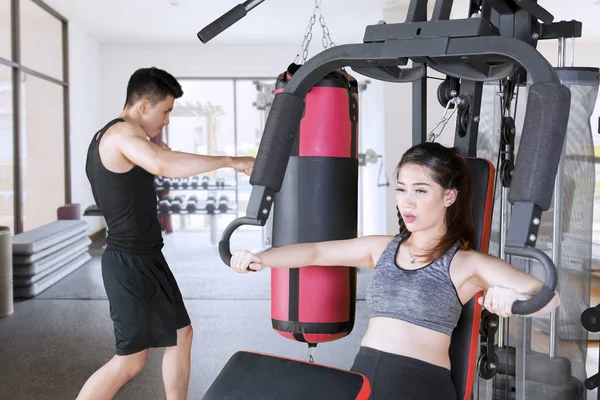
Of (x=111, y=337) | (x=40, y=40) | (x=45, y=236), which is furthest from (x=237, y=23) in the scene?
(x=111, y=337)

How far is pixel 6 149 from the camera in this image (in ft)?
18.7

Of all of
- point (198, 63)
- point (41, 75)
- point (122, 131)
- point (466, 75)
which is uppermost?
point (198, 63)

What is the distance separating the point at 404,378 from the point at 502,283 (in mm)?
324

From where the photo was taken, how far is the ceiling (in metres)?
6.16

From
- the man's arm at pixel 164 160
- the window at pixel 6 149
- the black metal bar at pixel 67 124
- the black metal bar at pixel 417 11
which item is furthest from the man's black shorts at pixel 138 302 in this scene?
the black metal bar at pixel 67 124

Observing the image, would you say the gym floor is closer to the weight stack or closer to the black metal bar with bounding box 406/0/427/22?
the weight stack

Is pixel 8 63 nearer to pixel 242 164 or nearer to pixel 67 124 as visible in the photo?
pixel 67 124

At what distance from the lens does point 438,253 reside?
5.34ft

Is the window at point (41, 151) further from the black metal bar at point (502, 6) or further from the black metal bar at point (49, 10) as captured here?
the black metal bar at point (502, 6)

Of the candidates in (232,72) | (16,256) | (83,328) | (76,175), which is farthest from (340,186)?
(232,72)

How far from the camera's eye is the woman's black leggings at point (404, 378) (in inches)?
59.4

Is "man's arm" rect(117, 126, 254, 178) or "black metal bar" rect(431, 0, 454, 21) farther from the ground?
"black metal bar" rect(431, 0, 454, 21)

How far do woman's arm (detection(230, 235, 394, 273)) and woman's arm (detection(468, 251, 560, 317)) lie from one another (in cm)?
28

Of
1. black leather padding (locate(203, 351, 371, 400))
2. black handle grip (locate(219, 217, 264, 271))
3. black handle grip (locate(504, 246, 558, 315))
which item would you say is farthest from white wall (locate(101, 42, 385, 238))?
black handle grip (locate(504, 246, 558, 315))
